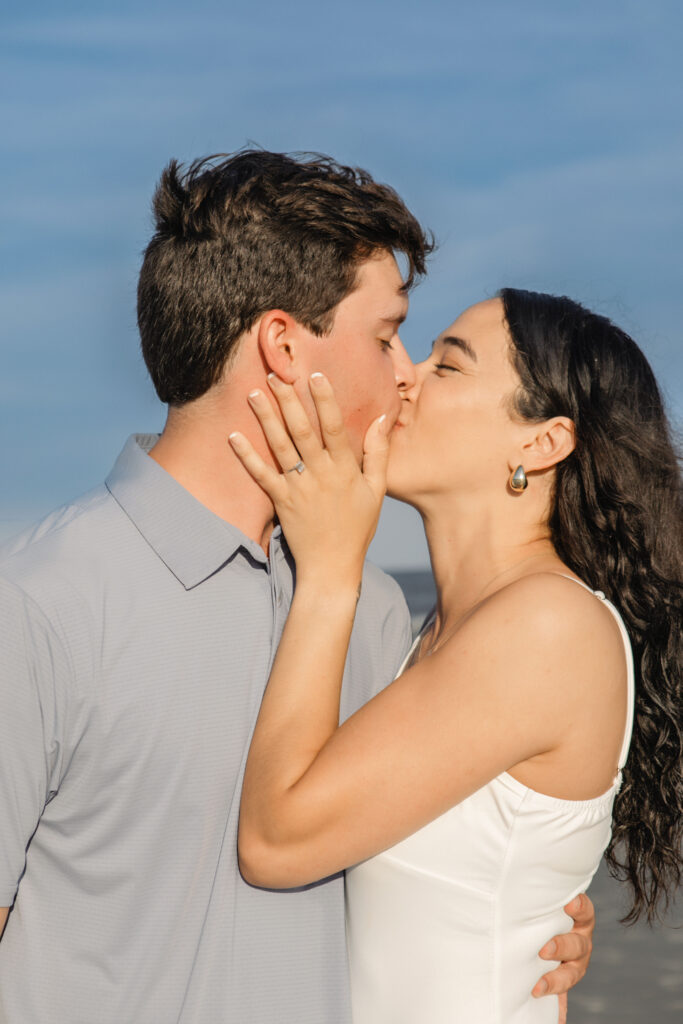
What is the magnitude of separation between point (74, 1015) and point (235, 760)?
1.86 feet

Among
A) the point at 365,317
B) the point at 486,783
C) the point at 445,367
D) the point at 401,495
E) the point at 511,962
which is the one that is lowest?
the point at 511,962

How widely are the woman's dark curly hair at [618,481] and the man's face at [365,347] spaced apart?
41cm

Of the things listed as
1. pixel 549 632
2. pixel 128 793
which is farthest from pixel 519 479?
pixel 128 793

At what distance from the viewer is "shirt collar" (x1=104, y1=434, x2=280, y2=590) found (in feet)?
7.17

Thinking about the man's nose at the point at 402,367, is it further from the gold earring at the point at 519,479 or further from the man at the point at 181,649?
the gold earring at the point at 519,479

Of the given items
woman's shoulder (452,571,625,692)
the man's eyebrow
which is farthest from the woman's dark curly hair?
woman's shoulder (452,571,625,692)

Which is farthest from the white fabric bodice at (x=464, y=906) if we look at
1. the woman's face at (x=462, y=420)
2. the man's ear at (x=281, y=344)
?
the man's ear at (x=281, y=344)

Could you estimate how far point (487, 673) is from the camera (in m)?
2.31

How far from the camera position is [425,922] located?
2.51m

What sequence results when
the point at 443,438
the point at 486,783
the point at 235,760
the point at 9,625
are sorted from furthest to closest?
the point at 443,438, the point at 486,783, the point at 235,760, the point at 9,625

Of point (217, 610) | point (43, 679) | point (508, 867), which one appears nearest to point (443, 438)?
point (217, 610)

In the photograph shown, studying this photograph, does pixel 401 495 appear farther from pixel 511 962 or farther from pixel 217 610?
pixel 511 962

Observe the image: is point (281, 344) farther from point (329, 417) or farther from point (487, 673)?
point (487, 673)

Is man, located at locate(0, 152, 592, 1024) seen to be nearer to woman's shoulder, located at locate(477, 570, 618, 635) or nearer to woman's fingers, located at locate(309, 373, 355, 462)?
woman's fingers, located at locate(309, 373, 355, 462)
